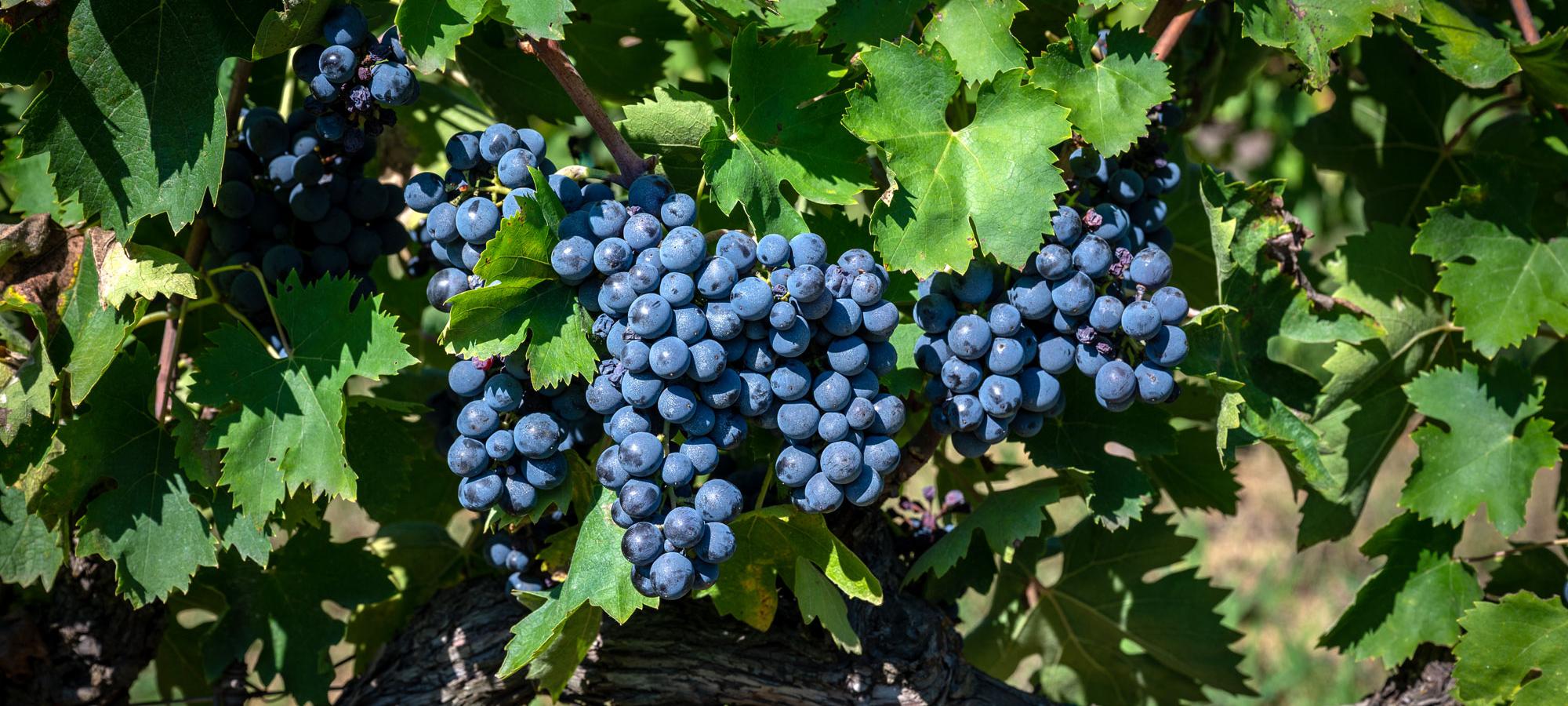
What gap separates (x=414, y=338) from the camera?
2367 mm

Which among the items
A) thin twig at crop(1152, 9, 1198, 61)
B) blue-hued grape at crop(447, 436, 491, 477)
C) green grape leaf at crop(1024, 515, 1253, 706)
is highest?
thin twig at crop(1152, 9, 1198, 61)

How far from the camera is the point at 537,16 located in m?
1.51

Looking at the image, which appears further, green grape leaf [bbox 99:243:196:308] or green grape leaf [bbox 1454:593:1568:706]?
green grape leaf [bbox 1454:593:1568:706]

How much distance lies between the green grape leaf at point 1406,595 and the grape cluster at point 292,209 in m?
1.77

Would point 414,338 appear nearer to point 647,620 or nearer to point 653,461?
point 647,620

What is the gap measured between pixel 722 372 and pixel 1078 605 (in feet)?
4.23

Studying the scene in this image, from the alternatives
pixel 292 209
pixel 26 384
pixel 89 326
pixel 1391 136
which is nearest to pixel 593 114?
pixel 292 209

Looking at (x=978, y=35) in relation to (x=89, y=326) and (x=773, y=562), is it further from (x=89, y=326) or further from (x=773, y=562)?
(x=89, y=326)

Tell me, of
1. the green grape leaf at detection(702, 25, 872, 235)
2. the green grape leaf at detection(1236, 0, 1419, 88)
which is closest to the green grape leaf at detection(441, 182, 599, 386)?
the green grape leaf at detection(702, 25, 872, 235)

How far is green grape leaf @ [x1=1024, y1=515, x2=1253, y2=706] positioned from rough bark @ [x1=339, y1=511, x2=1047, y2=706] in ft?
1.43

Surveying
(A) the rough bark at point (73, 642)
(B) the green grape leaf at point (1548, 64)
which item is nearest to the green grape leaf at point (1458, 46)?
(B) the green grape leaf at point (1548, 64)

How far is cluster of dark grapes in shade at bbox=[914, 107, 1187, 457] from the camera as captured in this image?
1587mm

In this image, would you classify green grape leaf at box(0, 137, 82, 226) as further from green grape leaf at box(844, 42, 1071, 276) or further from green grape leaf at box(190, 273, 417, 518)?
green grape leaf at box(844, 42, 1071, 276)

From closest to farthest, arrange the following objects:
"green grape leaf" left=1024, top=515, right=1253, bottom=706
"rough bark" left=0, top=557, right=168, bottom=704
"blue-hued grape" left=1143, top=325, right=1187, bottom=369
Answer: "blue-hued grape" left=1143, top=325, right=1187, bottom=369, "rough bark" left=0, top=557, right=168, bottom=704, "green grape leaf" left=1024, top=515, right=1253, bottom=706
